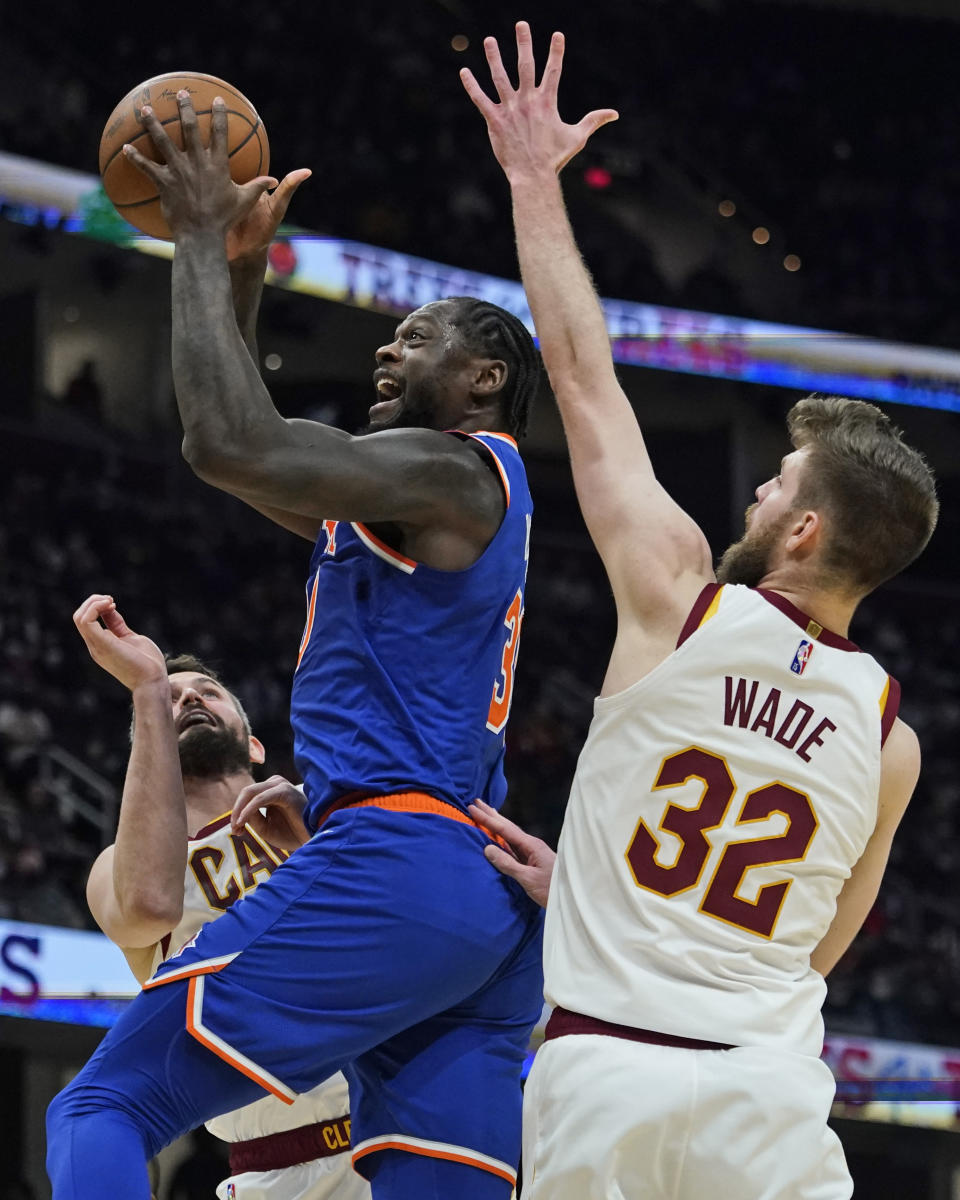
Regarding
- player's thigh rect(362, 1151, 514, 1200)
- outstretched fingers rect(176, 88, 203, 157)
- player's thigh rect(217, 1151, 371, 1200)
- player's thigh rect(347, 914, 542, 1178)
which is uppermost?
outstretched fingers rect(176, 88, 203, 157)

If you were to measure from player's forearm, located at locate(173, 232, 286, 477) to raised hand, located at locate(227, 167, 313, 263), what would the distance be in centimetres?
48

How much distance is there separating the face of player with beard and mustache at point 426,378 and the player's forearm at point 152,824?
932mm

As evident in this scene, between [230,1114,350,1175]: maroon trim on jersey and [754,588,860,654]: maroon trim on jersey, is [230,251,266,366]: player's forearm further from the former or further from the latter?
[230,1114,350,1175]: maroon trim on jersey

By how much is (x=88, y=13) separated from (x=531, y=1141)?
19.3 metres

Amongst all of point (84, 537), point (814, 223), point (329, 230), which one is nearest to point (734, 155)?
point (814, 223)

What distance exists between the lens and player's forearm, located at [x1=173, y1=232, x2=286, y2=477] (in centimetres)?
289

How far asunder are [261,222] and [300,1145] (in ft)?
8.03

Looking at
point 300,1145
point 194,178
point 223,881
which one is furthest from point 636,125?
point 194,178

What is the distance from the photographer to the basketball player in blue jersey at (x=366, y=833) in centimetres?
293

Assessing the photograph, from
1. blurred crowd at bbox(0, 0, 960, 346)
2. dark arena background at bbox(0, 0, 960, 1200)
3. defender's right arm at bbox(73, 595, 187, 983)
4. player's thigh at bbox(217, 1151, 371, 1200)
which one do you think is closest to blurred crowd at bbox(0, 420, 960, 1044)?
dark arena background at bbox(0, 0, 960, 1200)

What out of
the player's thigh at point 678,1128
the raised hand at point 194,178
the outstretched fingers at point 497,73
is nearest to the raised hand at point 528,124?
the outstretched fingers at point 497,73

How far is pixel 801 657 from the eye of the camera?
2770mm

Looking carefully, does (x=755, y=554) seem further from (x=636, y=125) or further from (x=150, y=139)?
(x=636, y=125)

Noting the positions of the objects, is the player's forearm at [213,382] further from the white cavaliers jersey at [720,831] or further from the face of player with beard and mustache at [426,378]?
the white cavaliers jersey at [720,831]
